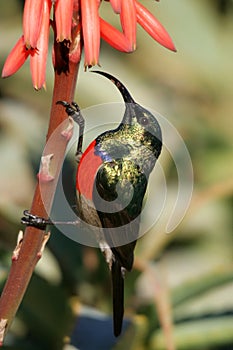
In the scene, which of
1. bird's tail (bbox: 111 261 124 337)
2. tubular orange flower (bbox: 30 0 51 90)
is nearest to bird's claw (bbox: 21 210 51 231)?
tubular orange flower (bbox: 30 0 51 90)

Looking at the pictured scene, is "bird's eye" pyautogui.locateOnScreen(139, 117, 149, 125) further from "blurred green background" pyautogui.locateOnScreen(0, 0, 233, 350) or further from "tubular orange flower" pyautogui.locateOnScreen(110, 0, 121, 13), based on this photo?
"blurred green background" pyautogui.locateOnScreen(0, 0, 233, 350)

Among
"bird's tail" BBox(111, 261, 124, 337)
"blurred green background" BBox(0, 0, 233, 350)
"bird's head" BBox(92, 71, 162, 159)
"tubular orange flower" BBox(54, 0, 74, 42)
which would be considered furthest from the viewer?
"blurred green background" BBox(0, 0, 233, 350)

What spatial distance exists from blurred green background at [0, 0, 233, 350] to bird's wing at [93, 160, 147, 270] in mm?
468

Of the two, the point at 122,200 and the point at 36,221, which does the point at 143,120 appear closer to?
the point at 122,200

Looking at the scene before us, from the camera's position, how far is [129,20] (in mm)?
993

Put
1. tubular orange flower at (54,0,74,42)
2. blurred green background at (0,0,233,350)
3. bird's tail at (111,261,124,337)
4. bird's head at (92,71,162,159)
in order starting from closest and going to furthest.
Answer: tubular orange flower at (54,0,74,42), bird's head at (92,71,162,159), bird's tail at (111,261,124,337), blurred green background at (0,0,233,350)

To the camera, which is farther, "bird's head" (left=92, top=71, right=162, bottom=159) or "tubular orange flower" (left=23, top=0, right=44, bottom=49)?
"bird's head" (left=92, top=71, right=162, bottom=159)

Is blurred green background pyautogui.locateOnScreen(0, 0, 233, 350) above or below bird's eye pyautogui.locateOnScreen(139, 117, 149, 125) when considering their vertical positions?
below

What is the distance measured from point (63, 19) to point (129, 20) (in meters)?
0.09

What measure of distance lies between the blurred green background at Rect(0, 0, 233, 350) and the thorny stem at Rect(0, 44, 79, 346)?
641 mm

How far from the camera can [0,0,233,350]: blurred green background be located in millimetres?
1911

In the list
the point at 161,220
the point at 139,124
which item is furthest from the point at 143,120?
the point at 161,220

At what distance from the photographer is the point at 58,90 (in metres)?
0.96

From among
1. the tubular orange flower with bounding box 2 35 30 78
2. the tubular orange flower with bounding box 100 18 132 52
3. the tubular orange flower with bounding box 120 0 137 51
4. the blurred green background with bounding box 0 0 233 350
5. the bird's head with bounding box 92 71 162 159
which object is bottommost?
the blurred green background with bounding box 0 0 233 350
